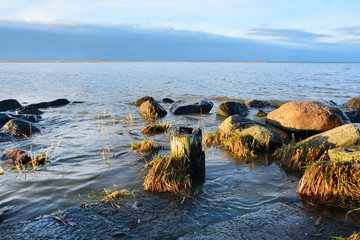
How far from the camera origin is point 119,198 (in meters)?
5.97

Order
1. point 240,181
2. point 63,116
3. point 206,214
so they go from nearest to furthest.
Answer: point 206,214 → point 240,181 → point 63,116

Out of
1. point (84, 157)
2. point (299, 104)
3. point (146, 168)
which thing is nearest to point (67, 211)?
point (146, 168)

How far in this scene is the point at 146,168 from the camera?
7953mm

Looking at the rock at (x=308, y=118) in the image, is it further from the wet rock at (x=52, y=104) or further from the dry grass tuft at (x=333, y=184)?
the wet rock at (x=52, y=104)

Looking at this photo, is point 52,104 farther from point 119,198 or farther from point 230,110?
point 119,198

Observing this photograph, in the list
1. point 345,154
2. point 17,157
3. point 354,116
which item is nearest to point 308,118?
point 345,154

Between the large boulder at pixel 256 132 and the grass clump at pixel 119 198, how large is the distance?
523 cm

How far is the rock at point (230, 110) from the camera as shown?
17797mm

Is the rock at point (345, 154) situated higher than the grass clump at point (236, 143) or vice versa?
the rock at point (345, 154)

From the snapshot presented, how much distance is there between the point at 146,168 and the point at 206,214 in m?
3.00

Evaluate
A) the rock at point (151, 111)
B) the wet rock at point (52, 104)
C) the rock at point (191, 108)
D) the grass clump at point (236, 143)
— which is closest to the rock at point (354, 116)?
the grass clump at point (236, 143)

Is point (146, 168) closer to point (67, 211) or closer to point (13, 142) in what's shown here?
point (67, 211)

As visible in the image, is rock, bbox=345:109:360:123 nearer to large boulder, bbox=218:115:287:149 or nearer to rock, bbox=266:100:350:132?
rock, bbox=266:100:350:132

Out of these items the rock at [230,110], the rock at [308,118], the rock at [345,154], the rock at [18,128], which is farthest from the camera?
the rock at [230,110]
